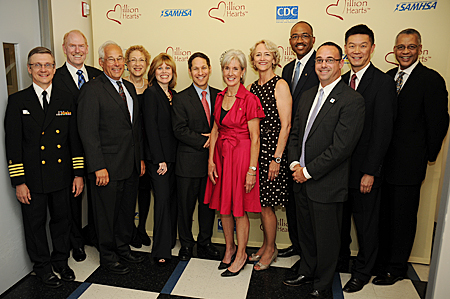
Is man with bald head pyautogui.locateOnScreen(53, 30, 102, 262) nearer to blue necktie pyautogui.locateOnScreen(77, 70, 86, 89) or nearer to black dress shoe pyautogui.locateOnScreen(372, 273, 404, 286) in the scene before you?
blue necktie pyautogui.locateOnScreen(77, 70, 86, 89)

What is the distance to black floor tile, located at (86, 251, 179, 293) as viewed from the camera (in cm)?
277

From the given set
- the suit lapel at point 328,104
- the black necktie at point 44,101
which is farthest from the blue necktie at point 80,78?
the suit lapel at point 328,104

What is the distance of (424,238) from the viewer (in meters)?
3.19

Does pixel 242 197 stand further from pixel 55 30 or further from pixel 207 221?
pixel 55 30

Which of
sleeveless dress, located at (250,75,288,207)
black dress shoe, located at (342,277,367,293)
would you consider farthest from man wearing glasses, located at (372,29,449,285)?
sleeveless dress, located at (250,75,288,207)

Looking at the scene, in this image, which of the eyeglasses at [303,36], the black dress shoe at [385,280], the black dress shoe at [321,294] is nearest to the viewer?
the black dress shoe at [321,294]

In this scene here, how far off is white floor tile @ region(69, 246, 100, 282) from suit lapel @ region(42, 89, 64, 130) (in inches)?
51.3

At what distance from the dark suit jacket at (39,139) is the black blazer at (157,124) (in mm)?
592

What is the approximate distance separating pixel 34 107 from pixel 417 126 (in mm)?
2974

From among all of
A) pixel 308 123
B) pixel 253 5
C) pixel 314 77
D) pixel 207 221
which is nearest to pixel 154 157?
pixel 207 221

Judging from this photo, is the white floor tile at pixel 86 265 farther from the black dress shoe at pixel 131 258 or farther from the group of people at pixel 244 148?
the black dress shoe at pixel 131 258

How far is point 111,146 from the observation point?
2.80 meters

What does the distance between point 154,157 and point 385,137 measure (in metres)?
1.87

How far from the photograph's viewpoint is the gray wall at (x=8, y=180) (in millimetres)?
2631
